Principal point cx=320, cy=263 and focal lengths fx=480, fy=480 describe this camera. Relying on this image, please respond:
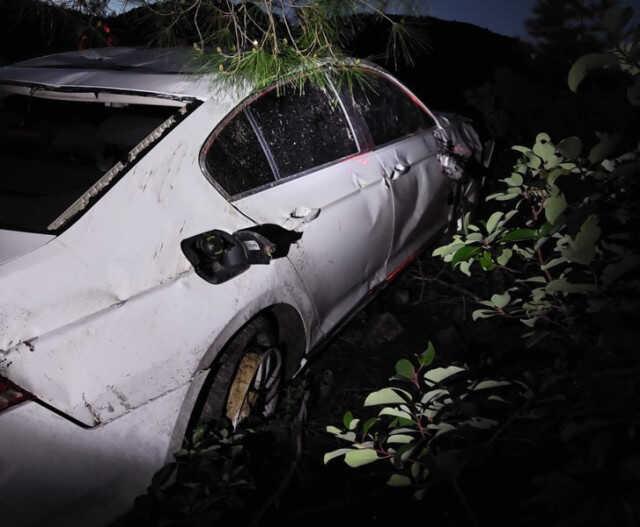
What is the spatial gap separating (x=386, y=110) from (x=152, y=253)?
192 cm

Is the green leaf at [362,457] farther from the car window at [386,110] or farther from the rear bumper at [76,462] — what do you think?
the car window at [386,110]

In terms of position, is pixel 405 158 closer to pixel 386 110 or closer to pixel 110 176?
pixel 386 110

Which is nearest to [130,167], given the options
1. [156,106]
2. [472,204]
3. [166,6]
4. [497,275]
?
[156,106]

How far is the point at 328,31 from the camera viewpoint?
7.11 ft

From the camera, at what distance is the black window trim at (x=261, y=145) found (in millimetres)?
1757

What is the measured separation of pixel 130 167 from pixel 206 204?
0.27 meters

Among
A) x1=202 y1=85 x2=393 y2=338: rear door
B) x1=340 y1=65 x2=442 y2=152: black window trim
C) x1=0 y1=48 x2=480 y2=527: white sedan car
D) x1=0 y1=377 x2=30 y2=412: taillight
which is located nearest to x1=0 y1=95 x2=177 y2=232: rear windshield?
x1=0 y1=48 x2=480 y2=527: white sedan car

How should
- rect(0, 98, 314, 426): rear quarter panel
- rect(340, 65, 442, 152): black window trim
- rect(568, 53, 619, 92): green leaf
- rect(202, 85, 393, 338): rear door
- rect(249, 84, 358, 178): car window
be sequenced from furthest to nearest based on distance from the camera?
rect(340, 65, 442, 152): black window trim, rect(249, 84, 358, 178): car window, rect(202, 85, 393, 338): rear door, rect(0, 98, 314, 426): rear quarter panel, rect(568, 53, 619, 92): green leaf

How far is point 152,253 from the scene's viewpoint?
1473 millimetres

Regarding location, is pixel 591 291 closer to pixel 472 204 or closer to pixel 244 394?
pixel 244 394

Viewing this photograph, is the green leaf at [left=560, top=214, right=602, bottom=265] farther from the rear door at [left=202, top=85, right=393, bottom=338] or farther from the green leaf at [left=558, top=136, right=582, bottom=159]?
the rear door at [left=202, top=85, right=393, bottom=338]

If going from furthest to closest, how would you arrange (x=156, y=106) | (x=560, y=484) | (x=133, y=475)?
(x=156, y=106)
(x=133, y=475)
(x=560, y=484)

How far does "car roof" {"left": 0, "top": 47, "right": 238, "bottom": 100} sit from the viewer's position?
1.86 m

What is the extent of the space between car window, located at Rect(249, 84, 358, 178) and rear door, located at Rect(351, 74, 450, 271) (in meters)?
0.23
